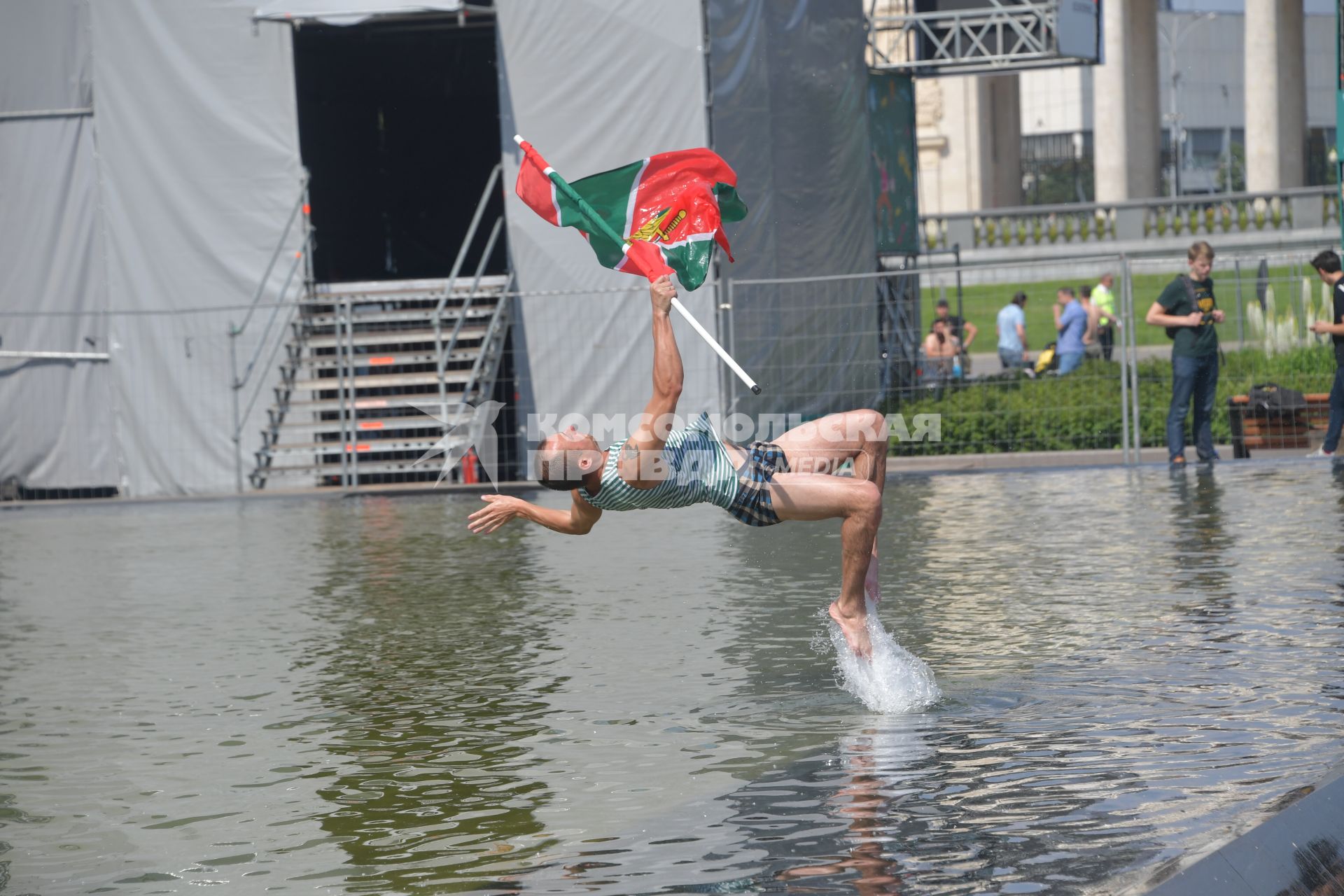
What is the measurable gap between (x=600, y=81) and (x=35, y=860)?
55.4 ft

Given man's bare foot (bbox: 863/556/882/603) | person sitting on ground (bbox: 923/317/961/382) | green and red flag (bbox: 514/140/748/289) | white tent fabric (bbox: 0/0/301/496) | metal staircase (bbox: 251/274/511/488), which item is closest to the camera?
man's bare foot (bbox: 863/556/882/603)

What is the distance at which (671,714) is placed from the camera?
753cm

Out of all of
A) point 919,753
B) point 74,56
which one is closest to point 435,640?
point 919,753

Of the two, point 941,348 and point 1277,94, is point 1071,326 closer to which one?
point 941,348

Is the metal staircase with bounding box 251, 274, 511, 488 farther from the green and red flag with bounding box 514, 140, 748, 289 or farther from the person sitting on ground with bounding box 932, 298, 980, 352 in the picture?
the green and red flag with bounding box 514, 140, 748, 289

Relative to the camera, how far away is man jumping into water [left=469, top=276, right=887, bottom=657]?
719 centimetres

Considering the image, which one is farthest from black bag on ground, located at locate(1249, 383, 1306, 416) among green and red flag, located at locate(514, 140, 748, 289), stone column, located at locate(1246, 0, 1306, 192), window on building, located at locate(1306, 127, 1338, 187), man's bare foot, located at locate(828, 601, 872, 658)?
window on building, located at locate(1306, 127, 1338, 187)

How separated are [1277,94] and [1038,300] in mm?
19724

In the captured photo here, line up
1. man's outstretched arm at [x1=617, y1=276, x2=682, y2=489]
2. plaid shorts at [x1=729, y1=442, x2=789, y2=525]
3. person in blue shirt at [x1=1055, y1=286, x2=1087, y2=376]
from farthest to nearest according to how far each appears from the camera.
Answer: person in blue shirt at [x1=1055, y1=286, x2=1087, y2=376] → plaid shorts at [x1=729, y1=442, x2=789, y2=525] → man's outstretched arm at [x1=617, y1=276, x2=682, y2=489]

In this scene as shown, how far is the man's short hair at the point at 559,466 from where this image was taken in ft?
23.5

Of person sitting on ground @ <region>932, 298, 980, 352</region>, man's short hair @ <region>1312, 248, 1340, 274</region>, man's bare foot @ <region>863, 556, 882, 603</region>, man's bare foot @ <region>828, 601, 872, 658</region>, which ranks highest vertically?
man's short hair @ <region>1312, 248, 1340, 274</region>

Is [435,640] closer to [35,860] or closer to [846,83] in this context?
[35,860]

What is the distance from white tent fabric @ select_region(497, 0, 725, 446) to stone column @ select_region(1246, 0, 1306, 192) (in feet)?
120

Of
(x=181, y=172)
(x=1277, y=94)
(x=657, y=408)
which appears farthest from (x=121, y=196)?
(x=1277, y=94)
